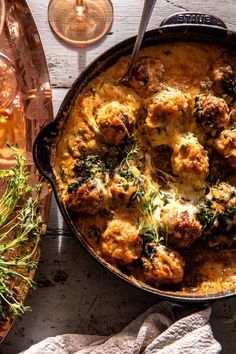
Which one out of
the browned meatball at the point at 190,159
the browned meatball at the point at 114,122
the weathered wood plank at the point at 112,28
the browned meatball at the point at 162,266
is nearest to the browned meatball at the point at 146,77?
the browned meatball at the point at 114,122

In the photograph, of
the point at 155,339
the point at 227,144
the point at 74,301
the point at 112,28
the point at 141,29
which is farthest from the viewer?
the point at 112,28

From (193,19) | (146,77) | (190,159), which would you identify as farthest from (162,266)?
(193,19)

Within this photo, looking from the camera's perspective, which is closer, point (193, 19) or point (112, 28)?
point (193, 19)

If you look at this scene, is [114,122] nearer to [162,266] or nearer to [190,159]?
[190,159]

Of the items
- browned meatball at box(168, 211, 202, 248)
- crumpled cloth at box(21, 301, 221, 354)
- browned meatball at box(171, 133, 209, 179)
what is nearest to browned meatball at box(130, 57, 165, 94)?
browned meatball at box(171, 133, 209, 179)

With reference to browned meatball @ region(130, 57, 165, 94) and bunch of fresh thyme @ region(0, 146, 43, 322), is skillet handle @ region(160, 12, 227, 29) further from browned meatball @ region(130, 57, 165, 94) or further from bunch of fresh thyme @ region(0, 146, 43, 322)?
bunch of fresh thyme @ region(0, 146, 43, 322)

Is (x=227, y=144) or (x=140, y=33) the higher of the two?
(x=140, y=33)

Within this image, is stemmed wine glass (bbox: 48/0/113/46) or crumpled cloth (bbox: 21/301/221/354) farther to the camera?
stemmed wine glass (bbox: 48/0/113/46)
